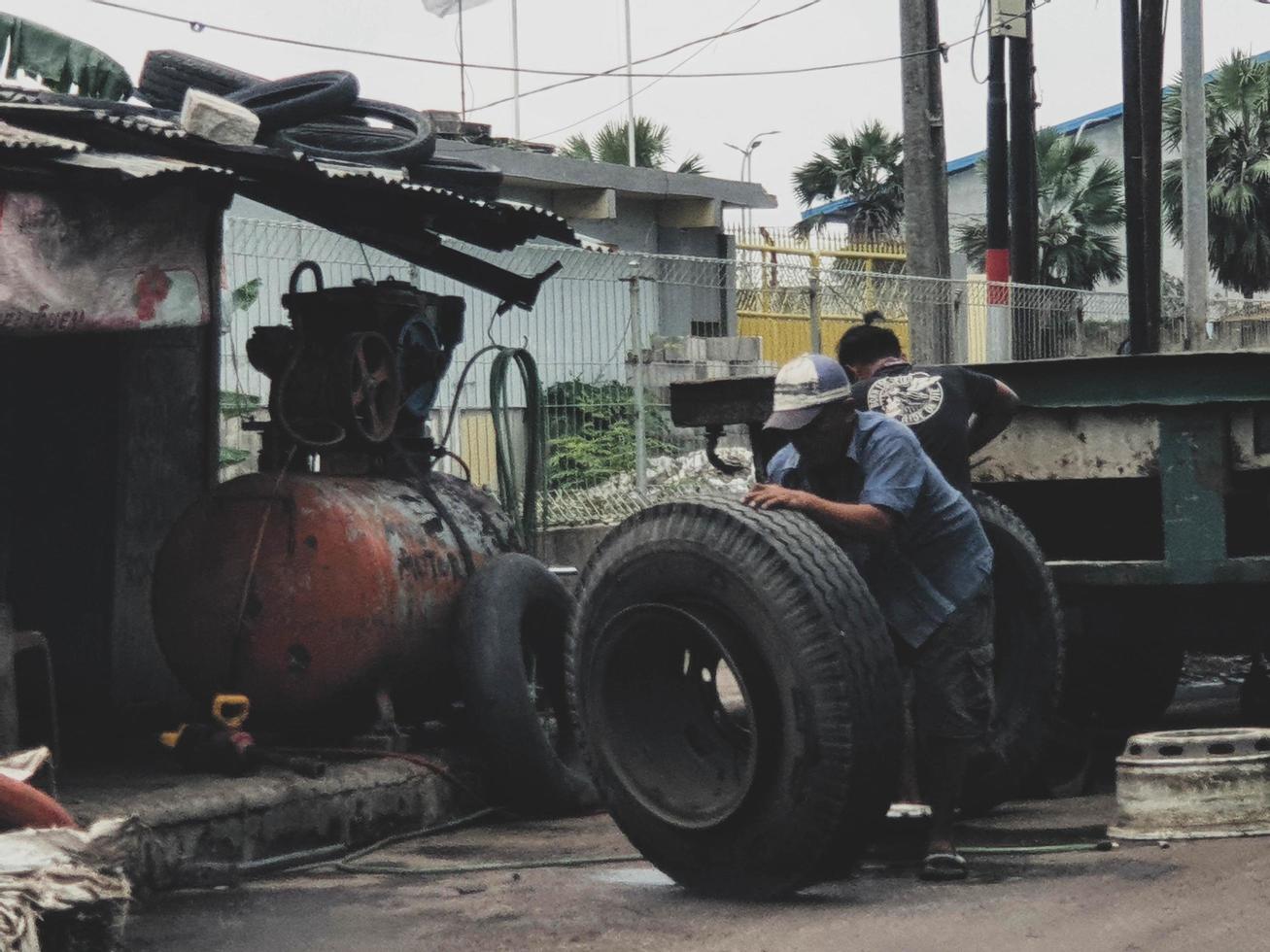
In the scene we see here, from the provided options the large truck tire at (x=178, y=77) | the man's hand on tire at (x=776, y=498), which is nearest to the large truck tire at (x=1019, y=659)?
the man's hand on tire at (x=776, y=498)

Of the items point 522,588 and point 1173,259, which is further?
point 1173,259

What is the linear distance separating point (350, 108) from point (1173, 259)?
45.8m

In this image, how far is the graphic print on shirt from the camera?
721 centimetres

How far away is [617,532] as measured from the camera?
6.54 metres

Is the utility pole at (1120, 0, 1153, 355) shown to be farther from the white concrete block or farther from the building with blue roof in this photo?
the building with blue roof

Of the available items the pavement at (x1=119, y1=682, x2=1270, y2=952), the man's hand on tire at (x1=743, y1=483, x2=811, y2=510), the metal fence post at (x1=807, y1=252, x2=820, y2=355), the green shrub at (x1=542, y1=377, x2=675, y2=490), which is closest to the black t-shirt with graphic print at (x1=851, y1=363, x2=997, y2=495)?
the man's hand on tire at (x1=743, y1=483, x2=811, y2=510)

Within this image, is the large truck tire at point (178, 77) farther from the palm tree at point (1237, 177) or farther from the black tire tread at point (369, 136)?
the palm tree at point (1237, 177)

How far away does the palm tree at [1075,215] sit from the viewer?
4275 cm

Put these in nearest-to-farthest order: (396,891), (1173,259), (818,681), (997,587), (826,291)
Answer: (818,681) → (396,891) → (997,587) → (826,291) → (1173,259)

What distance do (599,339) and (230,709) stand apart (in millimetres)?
7065

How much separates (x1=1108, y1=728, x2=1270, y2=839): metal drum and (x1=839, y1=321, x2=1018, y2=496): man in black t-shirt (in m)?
1.24

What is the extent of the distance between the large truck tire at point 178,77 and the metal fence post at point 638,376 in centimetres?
548

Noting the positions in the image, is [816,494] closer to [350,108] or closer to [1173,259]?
[350,108]

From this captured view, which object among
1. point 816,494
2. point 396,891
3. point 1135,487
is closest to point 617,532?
point 816,494
